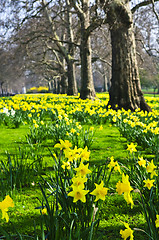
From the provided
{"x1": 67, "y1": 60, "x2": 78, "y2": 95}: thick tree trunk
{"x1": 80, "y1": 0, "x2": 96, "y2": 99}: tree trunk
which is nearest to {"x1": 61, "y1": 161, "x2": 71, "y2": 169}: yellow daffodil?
{"x1": 80, "y1": 0, "x2": 96, "y2": 99}: tree trunk

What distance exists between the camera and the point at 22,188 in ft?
7.36

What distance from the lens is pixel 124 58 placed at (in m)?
Answer: 7.03

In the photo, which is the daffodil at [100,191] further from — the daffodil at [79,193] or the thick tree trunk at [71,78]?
the thick tree trunk at [71,78]

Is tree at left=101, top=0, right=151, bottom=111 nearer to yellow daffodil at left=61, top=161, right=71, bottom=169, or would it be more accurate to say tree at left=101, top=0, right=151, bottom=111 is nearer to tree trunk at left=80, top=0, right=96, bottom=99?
tree trunk at left=80, top=0, right=96, bottom=99

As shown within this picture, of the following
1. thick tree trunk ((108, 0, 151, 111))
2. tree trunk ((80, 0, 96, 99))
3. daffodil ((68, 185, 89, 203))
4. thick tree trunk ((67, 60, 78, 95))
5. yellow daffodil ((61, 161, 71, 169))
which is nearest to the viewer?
daffodil ((68, 185, 89, 203))

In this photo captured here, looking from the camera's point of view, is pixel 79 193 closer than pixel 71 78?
Yes

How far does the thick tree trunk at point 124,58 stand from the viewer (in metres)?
6.92

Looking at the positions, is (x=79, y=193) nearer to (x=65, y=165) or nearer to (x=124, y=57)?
(x=65, y=165)

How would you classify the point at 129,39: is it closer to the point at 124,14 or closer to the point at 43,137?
the point at 124,14

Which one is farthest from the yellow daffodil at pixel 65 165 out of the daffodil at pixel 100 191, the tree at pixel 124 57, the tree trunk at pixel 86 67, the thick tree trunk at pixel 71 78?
the thick tree trunk at pixel 71 78

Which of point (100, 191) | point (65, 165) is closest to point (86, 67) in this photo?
point (65, 165)

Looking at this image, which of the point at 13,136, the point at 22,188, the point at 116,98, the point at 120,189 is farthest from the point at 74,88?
the point at 120,189

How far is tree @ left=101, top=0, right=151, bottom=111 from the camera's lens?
6.92m

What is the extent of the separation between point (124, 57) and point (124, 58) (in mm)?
32
